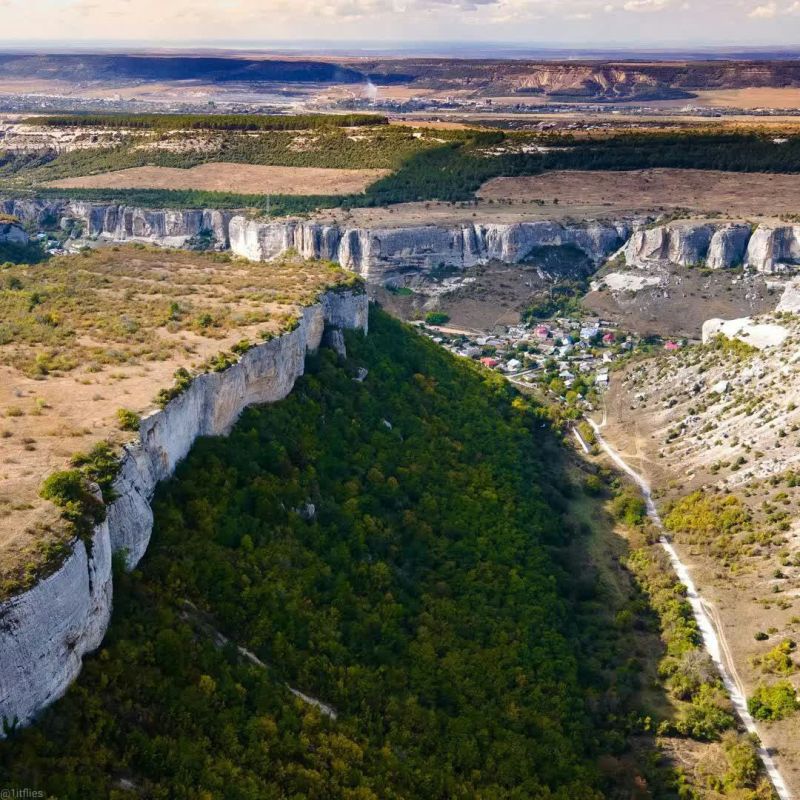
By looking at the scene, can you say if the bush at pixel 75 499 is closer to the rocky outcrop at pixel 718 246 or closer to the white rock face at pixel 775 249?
the rocky outcrop at pixel 718 246

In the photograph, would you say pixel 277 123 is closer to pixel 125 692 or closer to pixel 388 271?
pixel 388 271

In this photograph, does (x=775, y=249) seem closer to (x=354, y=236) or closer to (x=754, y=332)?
(x=754, y=332)

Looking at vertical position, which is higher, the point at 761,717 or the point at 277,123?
the point at 277,123

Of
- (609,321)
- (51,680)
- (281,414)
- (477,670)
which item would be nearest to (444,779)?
(477,670)

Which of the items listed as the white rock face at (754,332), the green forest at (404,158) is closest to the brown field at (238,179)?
the green forest at (404,158)

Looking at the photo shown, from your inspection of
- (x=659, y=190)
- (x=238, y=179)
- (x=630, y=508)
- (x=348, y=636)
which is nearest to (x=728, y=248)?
(x=659, y=190)
